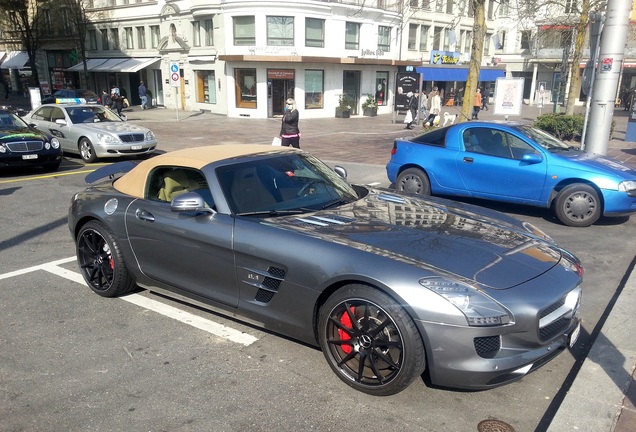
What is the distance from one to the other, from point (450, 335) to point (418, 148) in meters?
6.26

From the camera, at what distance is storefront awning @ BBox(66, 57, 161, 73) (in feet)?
122

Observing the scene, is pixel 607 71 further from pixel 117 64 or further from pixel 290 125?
pixel 117 64

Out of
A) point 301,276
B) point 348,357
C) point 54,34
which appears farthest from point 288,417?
point 54,34

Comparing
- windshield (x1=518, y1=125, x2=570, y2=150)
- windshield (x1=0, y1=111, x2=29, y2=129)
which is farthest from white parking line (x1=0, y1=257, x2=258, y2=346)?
windshield (x1=0, y1=111, x2=29, y2=129)

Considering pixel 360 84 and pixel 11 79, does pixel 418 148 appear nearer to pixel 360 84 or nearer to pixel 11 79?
pixel 360 84

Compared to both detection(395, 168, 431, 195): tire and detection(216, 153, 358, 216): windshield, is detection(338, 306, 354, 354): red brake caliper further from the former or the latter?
detection(395, 168, 431, 195): tire

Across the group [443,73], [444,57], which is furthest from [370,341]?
[444,57]

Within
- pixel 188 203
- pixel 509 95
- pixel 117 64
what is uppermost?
pixel 117 64

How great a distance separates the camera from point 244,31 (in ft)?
101

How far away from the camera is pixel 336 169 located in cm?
550

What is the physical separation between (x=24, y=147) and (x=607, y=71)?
12074mm

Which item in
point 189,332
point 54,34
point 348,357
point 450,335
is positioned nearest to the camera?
point 450,335

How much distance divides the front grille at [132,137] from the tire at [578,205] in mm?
10544

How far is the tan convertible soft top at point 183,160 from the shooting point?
14.9ft
